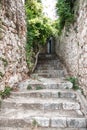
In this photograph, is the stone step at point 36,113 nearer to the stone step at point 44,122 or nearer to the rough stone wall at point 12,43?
the stone step at point 44,122

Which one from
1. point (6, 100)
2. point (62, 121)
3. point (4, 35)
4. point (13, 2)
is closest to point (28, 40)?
point (13, 2)

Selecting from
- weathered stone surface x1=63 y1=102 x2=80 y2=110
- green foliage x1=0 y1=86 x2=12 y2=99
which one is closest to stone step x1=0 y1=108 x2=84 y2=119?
weathered stone surface x1=63 y1=102 x2=80 y2=110

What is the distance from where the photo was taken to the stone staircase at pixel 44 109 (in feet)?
11.2

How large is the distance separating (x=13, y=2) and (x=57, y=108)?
3154 millimetres

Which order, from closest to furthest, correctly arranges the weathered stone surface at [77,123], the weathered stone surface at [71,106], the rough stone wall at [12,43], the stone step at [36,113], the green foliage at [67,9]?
the weathered stone surface at [77,123]
the stone step at [36,113]
the weathered stone surface at [71,106]
the rough stone wall at [12,43]
the green foliage at [67,9]

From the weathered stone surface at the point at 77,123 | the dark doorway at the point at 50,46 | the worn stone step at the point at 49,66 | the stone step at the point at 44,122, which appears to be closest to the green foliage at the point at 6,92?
the stone step at the point at 44,122

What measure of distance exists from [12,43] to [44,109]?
2.00 meters

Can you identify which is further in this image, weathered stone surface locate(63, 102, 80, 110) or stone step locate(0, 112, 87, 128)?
weathered stone surface locate(63, 102, 80, 110)

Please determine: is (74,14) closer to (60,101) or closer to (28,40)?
(28,40)

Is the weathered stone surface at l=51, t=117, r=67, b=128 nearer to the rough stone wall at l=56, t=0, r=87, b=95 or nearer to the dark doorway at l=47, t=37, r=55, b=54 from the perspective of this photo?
the rough stone wall at l=56, t=0, r=87, b=95

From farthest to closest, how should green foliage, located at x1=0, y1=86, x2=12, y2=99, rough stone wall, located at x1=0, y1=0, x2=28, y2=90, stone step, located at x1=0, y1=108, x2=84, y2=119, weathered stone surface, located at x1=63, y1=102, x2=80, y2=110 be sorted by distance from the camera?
1. rough stone wall, located at x1=0, y1=0, x2=28, y2=90
2. green foliage, located at x1=0, y1=86, x2=12, y2=99
3. weathered stone surface, located at x1=63, y1=102, x2=80, y2=110
4. stone step, located at x1=0, y1=108, x2=84, y2=119

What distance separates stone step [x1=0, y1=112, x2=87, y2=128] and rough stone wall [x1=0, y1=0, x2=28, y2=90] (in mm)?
938

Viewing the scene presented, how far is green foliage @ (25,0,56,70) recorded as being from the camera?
6.85 m

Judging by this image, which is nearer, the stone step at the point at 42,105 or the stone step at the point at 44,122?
the stone step at the point at 44,122
